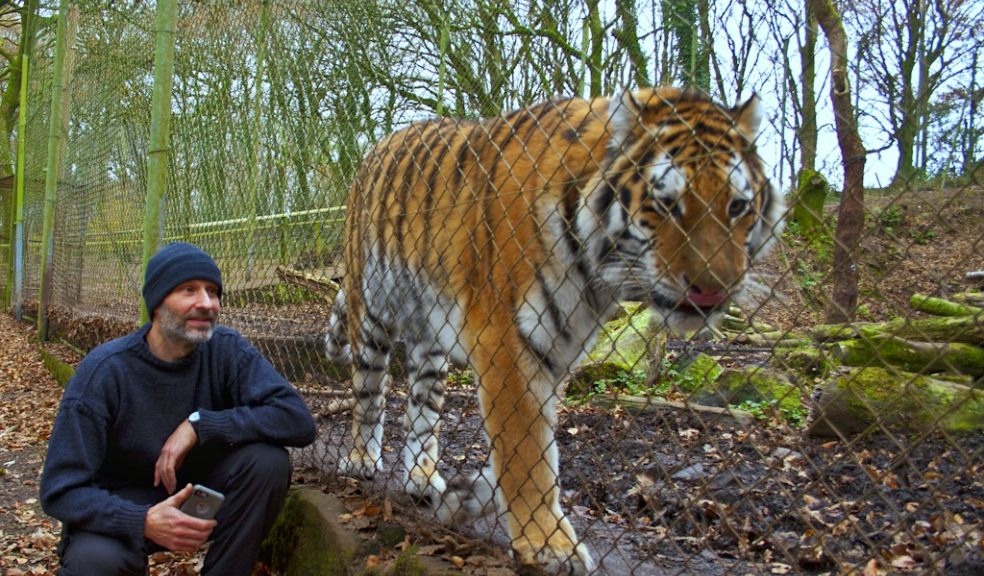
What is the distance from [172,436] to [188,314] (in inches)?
17.3

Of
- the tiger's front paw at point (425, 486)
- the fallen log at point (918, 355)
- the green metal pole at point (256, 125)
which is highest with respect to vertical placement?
the green metal pole at point (256, 125)

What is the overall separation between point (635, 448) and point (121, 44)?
19.3 ft

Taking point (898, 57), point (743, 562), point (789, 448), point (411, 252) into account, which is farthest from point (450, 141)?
point (789, 448)

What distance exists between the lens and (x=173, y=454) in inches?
109

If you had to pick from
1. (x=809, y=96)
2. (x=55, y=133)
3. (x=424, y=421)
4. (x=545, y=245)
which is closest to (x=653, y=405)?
(x=424, y=421)

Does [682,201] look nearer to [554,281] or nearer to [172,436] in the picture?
[554,281]

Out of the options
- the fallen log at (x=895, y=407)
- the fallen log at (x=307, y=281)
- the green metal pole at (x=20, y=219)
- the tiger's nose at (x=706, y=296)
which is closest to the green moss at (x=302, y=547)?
the fallen log at (x=307, y=281)

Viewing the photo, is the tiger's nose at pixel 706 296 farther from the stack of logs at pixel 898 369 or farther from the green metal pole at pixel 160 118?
the green metal pole at pixel 160 118

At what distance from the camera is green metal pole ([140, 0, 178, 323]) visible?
4500mm

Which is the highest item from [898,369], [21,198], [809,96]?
[21,198]

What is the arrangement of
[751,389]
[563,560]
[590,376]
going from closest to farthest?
[563,560] → [751,389] → [590,376]

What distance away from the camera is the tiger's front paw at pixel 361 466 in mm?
3842

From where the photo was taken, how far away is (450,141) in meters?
3.60

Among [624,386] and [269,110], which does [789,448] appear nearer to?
[624,386]
